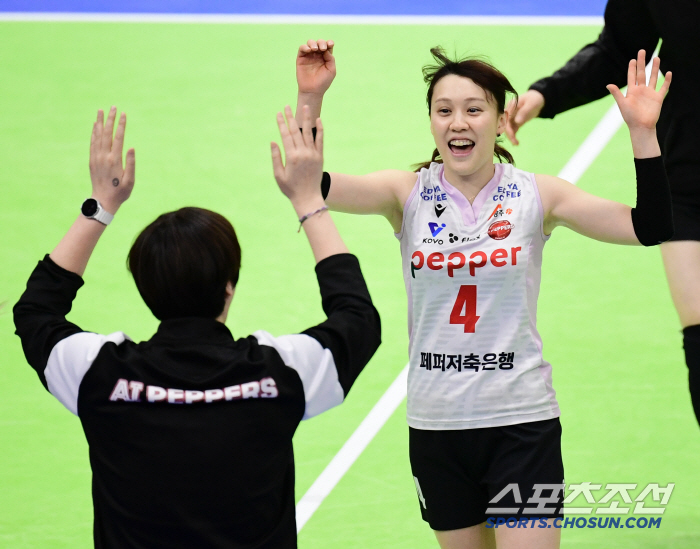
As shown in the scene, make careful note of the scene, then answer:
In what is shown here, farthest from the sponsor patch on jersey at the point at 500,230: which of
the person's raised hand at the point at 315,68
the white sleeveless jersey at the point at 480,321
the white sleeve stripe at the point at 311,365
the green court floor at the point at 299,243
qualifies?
the green court floor at the point at 299,243

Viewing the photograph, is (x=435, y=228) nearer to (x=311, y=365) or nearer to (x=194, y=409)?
(x=311, y=365)

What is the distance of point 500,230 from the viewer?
3793 mm

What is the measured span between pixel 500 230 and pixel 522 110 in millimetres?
1043

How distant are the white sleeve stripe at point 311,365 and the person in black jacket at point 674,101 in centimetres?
196

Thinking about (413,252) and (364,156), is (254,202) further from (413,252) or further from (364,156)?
(413,252)

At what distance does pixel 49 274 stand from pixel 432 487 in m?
1.68

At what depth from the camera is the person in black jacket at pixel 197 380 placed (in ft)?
8.39

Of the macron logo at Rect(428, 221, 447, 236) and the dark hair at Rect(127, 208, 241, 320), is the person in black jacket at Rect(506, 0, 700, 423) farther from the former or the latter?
the dark hair at Rect(127, 208, 241, 320)

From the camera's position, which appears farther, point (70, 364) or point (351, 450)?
point (351, 450)

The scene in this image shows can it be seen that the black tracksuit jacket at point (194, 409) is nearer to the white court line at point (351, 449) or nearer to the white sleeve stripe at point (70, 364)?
the white sleeve stripe at point (70, 364)

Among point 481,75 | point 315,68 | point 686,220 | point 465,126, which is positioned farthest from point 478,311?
point 686,220

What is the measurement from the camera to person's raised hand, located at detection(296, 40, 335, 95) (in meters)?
3.79

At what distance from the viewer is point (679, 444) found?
600 cm

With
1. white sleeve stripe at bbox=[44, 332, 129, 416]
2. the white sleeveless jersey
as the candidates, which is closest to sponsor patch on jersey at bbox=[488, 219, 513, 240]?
the white sleeveless jersey
